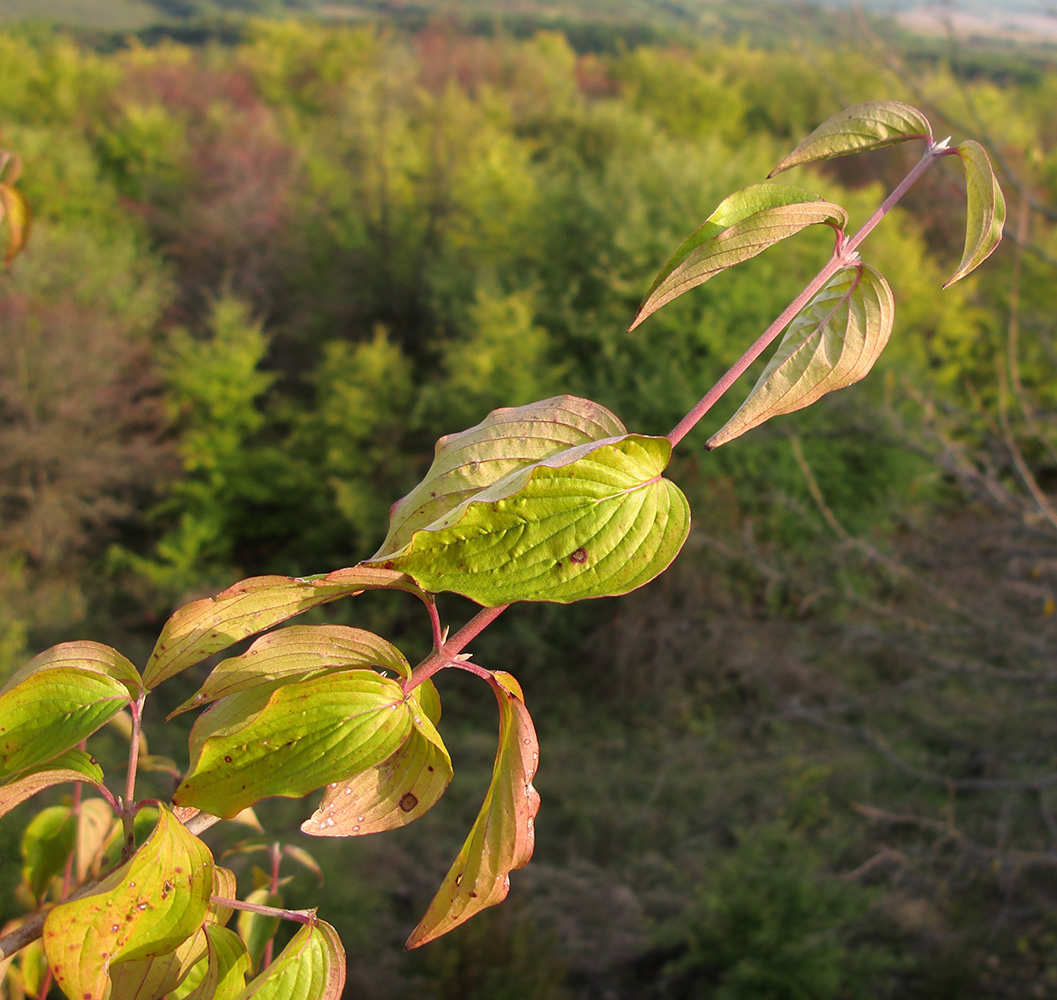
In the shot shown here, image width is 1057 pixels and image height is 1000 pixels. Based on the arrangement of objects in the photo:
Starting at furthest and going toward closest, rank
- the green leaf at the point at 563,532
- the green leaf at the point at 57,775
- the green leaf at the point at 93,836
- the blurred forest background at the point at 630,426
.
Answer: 1. the blurred forest background at the point at 630,426
2. the green leaf at the point at 93,836
3. the green leaf at the point at 57,775
4. the green leaf at the point at 563,532

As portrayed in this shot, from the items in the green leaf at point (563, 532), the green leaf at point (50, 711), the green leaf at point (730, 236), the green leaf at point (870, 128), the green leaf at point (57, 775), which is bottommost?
the green leaf at point (57, 775)

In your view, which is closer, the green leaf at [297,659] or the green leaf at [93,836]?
the green leaf at [297,659]

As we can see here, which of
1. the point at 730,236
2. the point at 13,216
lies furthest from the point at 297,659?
the point at 13,216

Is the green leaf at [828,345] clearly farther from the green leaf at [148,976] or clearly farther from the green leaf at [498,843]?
the green leaf at [148,976]

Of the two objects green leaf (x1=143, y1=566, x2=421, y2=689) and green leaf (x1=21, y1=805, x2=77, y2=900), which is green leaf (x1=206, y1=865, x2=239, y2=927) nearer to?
green leaf (x1=143, y1=566, x2=421, y2=689)

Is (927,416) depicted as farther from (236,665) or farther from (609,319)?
(609,319)

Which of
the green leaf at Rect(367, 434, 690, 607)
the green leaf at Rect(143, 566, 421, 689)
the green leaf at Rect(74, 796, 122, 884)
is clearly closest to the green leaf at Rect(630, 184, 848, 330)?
the green leaf at Rect(367, 434, 690, 607)

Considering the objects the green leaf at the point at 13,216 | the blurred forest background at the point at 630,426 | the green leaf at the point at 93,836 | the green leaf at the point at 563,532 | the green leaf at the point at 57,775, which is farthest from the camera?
the blurred forest background at the point at 630,426

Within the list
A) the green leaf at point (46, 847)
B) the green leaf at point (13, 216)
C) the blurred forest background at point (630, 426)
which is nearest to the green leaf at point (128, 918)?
the green leaf at point (46, 847)
